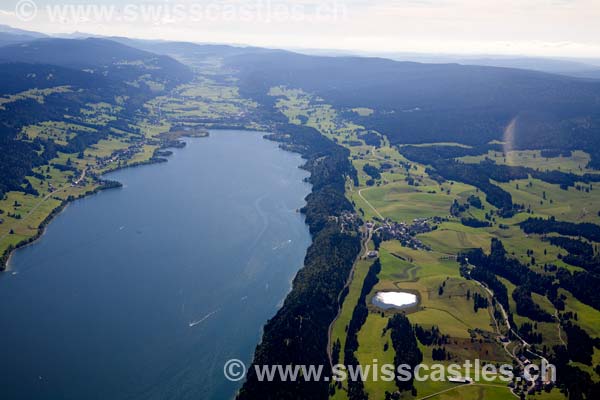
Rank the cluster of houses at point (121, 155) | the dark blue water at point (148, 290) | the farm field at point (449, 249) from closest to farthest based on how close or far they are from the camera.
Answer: the dark blue water at point (148, 290) → the farm field at point (449, 249) → the cluster of houses at point (121, 155)

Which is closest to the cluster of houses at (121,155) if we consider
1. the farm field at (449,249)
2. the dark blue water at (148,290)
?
the dark blue water at (148,290)

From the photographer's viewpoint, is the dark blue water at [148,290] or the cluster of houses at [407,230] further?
the cluster of houses at [407,230]

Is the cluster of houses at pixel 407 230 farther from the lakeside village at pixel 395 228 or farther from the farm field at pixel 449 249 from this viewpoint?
the farm field at pixel 449 249

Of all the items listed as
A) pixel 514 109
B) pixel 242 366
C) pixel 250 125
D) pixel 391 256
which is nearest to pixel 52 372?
pixel 242 366

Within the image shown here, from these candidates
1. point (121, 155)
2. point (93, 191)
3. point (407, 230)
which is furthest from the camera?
point (121, 155)

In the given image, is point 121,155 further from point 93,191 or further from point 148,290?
point 148,290

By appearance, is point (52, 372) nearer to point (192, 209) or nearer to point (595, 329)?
point (192, 209)

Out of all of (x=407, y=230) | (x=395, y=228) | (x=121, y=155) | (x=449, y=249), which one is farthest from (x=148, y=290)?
(x=121, y=155)

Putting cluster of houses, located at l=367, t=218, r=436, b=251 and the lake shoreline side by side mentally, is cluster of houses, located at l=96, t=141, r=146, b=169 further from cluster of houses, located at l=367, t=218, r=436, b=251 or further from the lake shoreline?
cluster of houses, located at l=367, t=218, r=436, b=251

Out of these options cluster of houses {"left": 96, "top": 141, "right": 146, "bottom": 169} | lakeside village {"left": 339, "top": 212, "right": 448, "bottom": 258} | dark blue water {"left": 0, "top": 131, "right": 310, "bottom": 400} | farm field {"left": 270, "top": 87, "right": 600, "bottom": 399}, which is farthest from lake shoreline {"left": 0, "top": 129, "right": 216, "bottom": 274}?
lakeside village {"left": 339, "top": 212, "right": 448, "bottom": 258}
